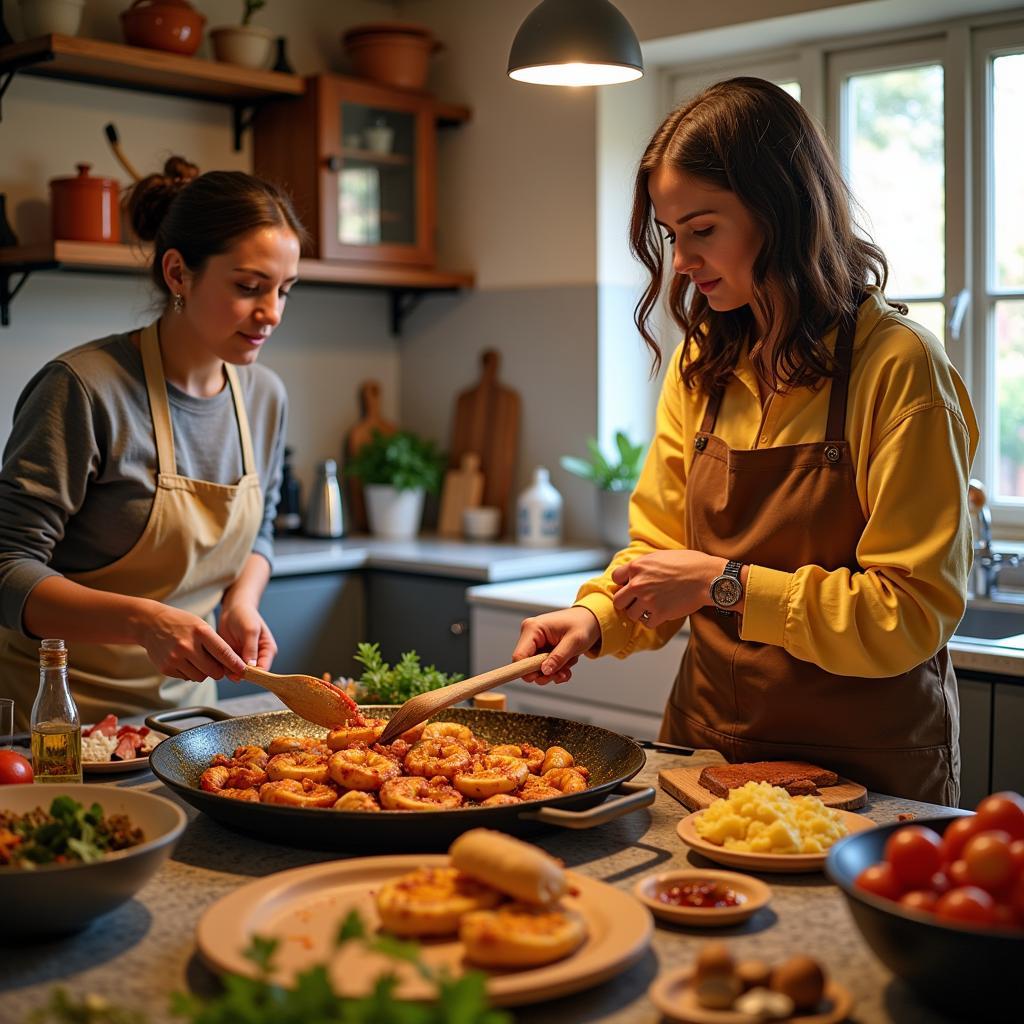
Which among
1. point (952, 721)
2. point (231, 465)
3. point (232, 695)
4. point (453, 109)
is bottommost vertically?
point (232, 695)

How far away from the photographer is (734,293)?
6.07ft

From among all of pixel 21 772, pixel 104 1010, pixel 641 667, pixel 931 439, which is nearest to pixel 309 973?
pixel 104 1010

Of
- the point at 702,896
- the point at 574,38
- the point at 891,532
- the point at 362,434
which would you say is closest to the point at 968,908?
the point at 702,896

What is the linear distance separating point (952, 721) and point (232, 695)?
203 centimetres

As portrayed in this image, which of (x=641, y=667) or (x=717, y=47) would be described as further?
(x=717, y=47)

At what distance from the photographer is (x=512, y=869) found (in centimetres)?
113

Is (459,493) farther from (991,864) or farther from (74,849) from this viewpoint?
(991,864)

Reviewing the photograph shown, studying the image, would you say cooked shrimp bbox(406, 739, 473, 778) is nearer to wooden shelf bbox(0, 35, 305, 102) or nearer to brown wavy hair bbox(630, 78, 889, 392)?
brown wavy hair bbox(630, 78, 889, 392)

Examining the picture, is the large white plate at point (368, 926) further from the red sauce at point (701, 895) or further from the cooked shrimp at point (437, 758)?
the cooked shrimp at point (437, 758)

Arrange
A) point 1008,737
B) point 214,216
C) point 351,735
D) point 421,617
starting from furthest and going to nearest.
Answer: point 421,617 < point 1008,737 < point 214,216 < point 351,735

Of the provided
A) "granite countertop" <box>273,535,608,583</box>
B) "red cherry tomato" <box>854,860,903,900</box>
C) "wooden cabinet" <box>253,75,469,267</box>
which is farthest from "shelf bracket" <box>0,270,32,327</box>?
"red cherry tomato" <box>854,860,903,900</box>

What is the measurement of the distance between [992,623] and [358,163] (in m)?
2.24

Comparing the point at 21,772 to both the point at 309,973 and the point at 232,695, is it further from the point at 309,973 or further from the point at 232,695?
the point at 232,695

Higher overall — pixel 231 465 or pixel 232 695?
pixel 231 465
